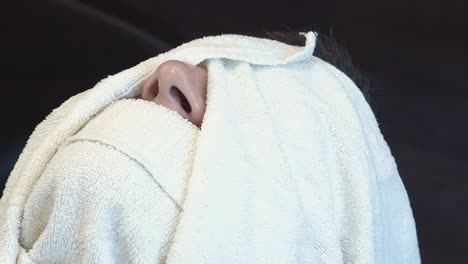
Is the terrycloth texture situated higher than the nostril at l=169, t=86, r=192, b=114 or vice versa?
the nostril at l=169, t=86, r=192, b=114

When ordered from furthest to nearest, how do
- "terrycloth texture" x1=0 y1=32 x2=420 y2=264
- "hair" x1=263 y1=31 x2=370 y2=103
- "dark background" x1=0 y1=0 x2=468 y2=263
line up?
"dark background" x1=0 y1=0 x2=468 y2=263 < "hair" x1=263 y1=31 x2=370 y2=103 < "terrycloth texture" x1=0 y1=32 x2=420 y2=264

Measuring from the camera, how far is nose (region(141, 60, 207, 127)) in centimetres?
57

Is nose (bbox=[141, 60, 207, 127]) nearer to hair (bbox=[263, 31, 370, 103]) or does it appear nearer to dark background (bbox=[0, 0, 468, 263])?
hair (bbox=[263, 31, 370, 103])

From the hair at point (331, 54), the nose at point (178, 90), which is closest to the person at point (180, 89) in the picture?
Answer: the nose at point (178, 90)

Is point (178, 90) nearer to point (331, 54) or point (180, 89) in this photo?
point (180, 89)

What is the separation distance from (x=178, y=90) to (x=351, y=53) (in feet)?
1.63

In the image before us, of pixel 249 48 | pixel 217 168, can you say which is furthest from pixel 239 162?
pixel 249 48

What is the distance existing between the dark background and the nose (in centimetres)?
45

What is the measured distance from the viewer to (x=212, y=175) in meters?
0.54

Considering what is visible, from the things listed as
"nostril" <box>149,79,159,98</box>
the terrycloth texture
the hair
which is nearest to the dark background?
the hair

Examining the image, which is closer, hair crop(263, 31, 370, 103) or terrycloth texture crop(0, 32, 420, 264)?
terrycloth texture crop(0, 32, 420, 264)

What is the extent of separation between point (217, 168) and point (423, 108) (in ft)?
1.78

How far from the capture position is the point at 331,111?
68 centimetres

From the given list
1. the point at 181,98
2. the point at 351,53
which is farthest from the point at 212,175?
the point at 351,53
